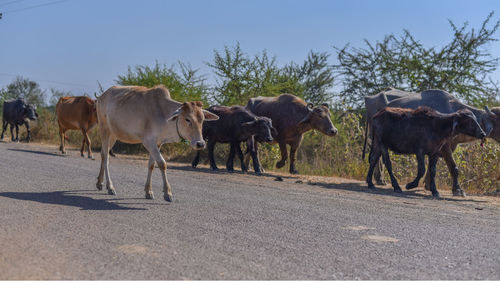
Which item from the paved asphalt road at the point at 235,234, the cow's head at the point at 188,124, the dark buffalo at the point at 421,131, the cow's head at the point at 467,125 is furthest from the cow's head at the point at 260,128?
the cow's head at the point at 188,124

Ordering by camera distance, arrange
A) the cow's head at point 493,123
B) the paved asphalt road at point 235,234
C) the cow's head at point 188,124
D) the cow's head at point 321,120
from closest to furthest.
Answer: the paved asphalt road at point 235,234, the cow's head at point 188,124, the cow's head at point 493,123, the cow's head at point 321,120

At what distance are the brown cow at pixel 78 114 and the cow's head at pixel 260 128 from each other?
217 inches

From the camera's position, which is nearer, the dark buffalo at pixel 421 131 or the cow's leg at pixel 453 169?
the dark buffalo at pixel 421 131

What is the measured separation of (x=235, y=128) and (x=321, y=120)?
246cm

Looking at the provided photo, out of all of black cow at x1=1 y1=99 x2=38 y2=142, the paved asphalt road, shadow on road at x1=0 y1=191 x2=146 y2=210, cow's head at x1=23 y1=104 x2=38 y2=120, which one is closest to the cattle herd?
shadow on road at x1=0 y1=191 x2=146 y2=210

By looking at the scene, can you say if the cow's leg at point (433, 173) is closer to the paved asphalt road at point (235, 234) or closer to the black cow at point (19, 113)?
the paved asphalt road at point (235, 234)

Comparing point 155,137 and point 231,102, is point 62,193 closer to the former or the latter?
point 155,137

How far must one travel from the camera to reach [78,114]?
18.9m

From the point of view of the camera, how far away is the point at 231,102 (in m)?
22.6

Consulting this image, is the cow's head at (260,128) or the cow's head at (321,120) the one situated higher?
the cow's head at (321,120)

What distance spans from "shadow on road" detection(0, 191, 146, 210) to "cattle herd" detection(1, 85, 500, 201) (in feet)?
2.40

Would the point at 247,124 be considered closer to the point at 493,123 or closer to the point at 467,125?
the point at 467,125

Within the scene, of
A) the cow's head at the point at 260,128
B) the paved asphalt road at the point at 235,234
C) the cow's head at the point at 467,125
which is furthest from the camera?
the cow's head at the point at 260,128

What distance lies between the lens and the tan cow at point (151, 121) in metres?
8.70
